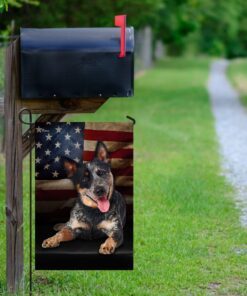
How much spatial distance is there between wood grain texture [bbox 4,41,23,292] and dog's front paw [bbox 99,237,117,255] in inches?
21.3

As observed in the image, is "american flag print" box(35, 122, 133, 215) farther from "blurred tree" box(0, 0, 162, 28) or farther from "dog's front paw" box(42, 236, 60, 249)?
"blurred tree" box(0, 0, 162, 28)

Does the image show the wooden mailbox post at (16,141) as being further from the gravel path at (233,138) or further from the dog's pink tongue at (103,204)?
the gravel path at (233,138)

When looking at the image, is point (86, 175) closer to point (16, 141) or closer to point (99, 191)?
point (99, 191)

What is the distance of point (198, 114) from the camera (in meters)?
23.2

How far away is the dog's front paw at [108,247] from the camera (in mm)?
5859

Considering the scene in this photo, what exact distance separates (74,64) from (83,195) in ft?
2.74

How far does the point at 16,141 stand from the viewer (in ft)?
19.4

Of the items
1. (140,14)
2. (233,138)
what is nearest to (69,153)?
(233,138)

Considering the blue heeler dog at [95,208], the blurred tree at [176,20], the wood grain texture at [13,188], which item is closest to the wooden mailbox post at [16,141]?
the wood grain texture at [13,188]

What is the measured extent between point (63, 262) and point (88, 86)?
115 cm

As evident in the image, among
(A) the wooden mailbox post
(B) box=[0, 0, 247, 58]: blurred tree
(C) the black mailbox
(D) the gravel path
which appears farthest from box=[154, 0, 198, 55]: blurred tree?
(C) the black mailbox

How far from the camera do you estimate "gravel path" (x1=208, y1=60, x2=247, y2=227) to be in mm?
11402

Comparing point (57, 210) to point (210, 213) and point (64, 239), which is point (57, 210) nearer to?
point (64, 239)

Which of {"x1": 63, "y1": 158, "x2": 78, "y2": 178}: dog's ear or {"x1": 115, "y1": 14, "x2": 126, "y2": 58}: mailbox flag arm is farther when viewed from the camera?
{"x1": 63, "y1": 158, "x2": 78, "y2": 178}: dog's ear
